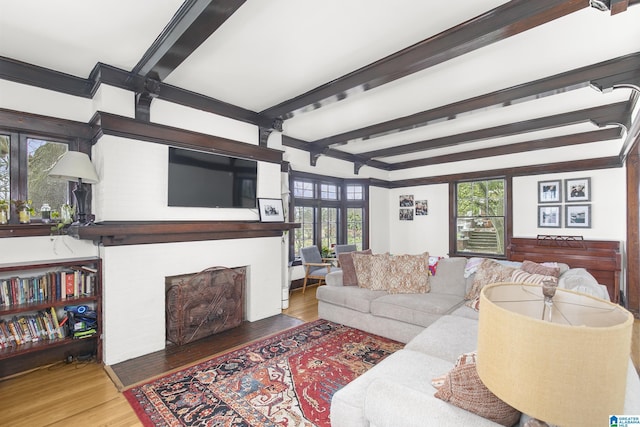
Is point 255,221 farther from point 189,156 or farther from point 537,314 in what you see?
point 537,314

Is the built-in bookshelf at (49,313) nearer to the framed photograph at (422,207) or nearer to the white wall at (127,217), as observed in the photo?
the white wall at (127,217)

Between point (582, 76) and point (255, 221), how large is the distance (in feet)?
12.5

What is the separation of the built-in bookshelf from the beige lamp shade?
10.8ft

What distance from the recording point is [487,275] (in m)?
3.32

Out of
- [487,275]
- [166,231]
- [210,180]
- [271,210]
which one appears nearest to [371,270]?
[487,275]

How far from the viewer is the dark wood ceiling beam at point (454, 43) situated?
1918 millimetres

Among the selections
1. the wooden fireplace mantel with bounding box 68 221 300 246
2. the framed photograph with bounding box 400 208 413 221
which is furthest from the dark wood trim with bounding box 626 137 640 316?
the wooden fireplace mantel with bounding box 68 221 300 246

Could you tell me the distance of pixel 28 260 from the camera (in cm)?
271

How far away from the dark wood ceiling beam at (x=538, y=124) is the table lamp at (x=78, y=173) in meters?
4.73

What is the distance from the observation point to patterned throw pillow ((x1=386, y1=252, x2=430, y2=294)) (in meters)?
3.71

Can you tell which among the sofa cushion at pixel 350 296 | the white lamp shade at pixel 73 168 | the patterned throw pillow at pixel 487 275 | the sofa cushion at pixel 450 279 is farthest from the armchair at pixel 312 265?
the white lamp shade at pixel 73 168

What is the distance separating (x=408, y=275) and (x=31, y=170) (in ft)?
13.4

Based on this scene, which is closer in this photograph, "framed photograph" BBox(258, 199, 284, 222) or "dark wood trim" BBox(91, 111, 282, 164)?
"dark wood trim" BBox(91, 111, 282, 164)

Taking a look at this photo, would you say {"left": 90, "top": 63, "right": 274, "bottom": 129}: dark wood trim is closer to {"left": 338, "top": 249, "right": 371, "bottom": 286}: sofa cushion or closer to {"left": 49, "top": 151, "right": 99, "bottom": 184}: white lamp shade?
{"left": 49, "top": 151, "right": 99, "bottom": 184}: white lamp shade
